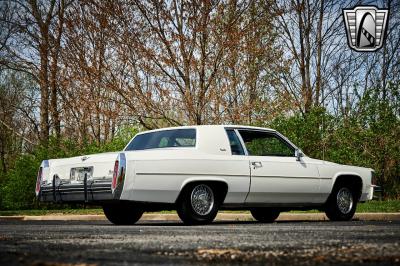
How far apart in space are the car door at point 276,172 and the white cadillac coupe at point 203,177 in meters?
0.02

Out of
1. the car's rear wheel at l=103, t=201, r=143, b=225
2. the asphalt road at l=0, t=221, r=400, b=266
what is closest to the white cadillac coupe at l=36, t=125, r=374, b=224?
the car's rear wheel at l=103, t=201, r=143, b=225

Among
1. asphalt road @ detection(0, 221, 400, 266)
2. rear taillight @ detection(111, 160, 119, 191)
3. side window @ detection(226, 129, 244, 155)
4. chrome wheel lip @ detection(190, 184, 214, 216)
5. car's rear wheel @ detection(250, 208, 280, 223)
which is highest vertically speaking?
side window @ detection(226, 129, 244, 155)

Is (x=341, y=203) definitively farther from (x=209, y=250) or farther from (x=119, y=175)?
(x=209, y=250)

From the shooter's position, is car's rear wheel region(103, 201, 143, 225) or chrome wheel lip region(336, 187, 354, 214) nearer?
car's rear wheel region(103, 201, 143, 225)

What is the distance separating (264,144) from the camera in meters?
12.5

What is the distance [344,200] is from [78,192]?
16.1 ft

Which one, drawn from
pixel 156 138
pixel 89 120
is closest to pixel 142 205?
pixel 156 138

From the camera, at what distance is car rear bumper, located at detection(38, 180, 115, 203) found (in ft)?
36.3

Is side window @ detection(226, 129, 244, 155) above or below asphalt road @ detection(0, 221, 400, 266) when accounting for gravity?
above

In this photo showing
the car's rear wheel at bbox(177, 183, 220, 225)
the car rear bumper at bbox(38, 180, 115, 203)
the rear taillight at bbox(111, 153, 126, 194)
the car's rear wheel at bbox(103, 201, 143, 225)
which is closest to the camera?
the rear taillight at bbox(111, 153, 126, 194)

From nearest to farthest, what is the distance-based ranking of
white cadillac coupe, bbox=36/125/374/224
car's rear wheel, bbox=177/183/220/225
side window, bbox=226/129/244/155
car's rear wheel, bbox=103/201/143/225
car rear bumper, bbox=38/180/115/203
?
Result: white cadillac coupe, bbox=36/125/374/224
car rear bumper, bbox=38/180/115/203
car's rear wheel, bbox=177/183/220/225
side window, bbox=226/129/244/155
car's rear wheel, bbox=103/201/143/225

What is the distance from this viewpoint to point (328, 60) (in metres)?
30.1

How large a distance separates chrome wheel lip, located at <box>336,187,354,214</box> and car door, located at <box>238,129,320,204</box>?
0.67 m

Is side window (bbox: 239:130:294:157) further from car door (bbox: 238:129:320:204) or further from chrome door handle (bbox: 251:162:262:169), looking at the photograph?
chrome door handle (bbox: 251:162:262:169)
